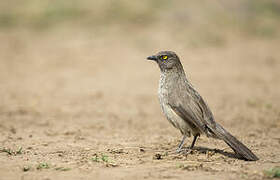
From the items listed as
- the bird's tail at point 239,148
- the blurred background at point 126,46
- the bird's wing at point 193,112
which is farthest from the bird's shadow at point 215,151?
the blurred background at point 126,46

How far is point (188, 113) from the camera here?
621 centimetres

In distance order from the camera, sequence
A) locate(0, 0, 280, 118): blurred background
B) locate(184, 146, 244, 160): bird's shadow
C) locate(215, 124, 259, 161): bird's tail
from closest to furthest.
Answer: locate(215, 124, 259, 161): bird's tail < locate(184, 146, 244, 160): bird's shadow < locate(0, 0, 280, 118): blurred background

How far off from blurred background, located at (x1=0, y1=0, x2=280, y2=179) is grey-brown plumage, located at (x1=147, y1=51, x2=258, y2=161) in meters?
0.71

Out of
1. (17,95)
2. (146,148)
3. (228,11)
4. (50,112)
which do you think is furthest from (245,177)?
(228,11)

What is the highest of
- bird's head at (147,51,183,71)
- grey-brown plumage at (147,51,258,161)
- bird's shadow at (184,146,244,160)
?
bird's head at (147,51,183,71)

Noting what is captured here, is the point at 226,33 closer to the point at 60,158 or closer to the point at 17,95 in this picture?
the point at 17,95

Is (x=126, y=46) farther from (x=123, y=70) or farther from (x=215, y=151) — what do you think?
(x=215, y=151)

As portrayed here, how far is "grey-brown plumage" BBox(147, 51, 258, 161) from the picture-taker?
6.11m

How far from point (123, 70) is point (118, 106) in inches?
169

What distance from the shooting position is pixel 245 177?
16.5 ft

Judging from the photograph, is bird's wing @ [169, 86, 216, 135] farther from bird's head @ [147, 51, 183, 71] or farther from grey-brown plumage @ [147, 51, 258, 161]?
bird's head @ [147, 51, 183, 71]

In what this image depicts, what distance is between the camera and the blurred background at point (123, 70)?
797 centimetres

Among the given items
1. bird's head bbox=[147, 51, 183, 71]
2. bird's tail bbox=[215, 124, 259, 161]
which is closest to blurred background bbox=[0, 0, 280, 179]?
bird's tail bbox=[215, 124, 259, 161]

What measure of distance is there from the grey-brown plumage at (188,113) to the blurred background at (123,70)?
71 centimetres
